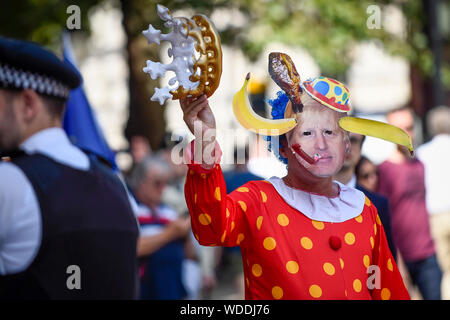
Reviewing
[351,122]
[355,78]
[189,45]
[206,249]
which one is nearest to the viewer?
[189,45]

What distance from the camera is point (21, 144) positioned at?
2.90m

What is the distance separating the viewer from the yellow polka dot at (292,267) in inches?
91.4

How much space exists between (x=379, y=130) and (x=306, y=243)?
440 mm

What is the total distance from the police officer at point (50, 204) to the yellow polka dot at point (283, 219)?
0.89 metres

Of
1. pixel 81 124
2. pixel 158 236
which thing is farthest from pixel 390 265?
pixel 158 236

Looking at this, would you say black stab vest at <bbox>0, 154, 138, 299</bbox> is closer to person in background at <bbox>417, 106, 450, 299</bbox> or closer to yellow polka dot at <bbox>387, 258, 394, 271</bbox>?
yellow polka dot at <bbox>387, 258, 394, 271</bbox>

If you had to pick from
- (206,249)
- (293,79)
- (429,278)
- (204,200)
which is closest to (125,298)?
(204,200)

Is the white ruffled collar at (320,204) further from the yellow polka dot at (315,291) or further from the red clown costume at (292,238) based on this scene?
the yellow polka dot at (315,291)

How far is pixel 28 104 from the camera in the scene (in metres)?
2.91

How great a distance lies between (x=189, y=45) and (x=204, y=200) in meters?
0.48

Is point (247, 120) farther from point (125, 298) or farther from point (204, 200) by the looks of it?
point (125, 298)

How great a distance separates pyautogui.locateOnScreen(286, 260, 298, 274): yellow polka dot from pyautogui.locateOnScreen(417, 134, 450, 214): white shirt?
149 inches

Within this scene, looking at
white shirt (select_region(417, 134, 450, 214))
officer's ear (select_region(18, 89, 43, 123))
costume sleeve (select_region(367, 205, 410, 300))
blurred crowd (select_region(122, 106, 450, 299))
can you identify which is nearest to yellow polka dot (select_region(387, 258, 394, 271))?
costume sleeve (select_region(367, 205, 410, 300))

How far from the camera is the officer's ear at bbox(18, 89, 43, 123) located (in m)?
2.89
